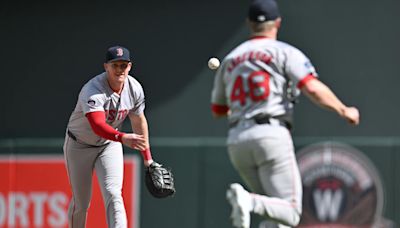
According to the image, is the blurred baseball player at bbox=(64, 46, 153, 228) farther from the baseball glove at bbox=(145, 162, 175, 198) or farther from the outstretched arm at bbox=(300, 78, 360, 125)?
the outstretched arm at bbox=(300, 78, 360, 125)

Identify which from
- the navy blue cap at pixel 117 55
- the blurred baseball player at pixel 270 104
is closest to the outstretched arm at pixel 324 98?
the blurred baseball player at pixel 270 104

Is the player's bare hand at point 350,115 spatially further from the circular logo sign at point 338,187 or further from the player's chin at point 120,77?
the circular logo sign at point 338,187

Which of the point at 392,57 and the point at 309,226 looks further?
the point at 392,57

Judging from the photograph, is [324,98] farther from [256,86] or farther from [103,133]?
[103,133]

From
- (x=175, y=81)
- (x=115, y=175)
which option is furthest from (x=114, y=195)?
(x=175, y=81)

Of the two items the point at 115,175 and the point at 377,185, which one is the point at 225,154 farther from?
the point at 115,175

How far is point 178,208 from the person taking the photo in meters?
10.1

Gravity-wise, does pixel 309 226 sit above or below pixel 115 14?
below

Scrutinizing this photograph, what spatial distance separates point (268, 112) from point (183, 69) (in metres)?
5.55

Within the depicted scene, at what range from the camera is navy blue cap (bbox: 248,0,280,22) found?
5633 millimetres

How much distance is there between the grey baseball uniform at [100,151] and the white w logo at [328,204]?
2.88 meters

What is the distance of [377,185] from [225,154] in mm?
1440

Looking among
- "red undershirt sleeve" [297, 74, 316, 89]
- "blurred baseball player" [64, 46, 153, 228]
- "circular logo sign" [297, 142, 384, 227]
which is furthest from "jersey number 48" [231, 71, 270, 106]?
"circular logo sign" [297, 142, 384, 227]

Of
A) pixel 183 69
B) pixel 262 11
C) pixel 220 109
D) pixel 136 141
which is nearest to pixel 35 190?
pixel 183 69
